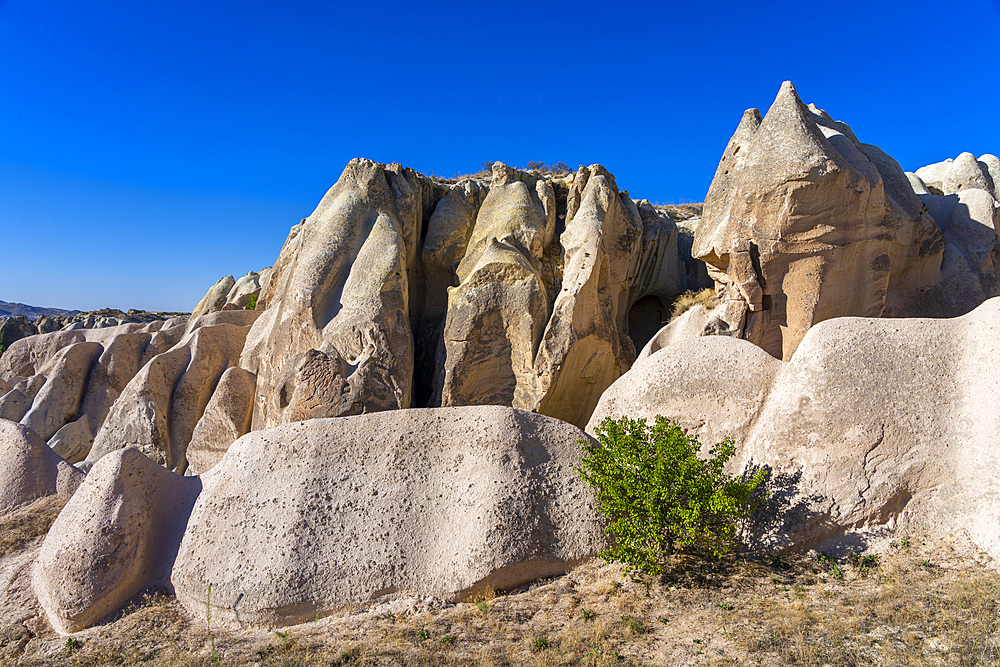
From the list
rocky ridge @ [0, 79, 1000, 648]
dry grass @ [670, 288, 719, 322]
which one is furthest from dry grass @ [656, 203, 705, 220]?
dry grass @ [670, 288, 719, 322]

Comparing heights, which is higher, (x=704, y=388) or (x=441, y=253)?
(x=441, y=253)

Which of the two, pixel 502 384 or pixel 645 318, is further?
pixel 645 318

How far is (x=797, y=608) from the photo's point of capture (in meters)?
4.84

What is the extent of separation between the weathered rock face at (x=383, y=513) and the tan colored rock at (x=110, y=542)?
0.31m

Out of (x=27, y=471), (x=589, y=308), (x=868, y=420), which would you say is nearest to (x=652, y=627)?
(x=868, y=420)

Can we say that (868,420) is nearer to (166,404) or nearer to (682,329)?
(682,329)

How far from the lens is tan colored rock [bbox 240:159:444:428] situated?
10.5 m

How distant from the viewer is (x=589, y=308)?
42.9 ft

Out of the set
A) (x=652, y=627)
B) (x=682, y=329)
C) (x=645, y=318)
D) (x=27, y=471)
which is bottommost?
(x=652, y=627)

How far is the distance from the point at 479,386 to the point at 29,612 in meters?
8.42

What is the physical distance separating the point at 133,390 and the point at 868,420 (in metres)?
13.6

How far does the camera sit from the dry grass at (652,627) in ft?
14.0

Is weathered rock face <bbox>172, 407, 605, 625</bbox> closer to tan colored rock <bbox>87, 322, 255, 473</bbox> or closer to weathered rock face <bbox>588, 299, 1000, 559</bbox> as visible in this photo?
weathered rock face <bbox>588, 299, 1000, 559</bbox>

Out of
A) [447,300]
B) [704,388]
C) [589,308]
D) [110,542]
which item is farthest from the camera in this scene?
[447,300]
